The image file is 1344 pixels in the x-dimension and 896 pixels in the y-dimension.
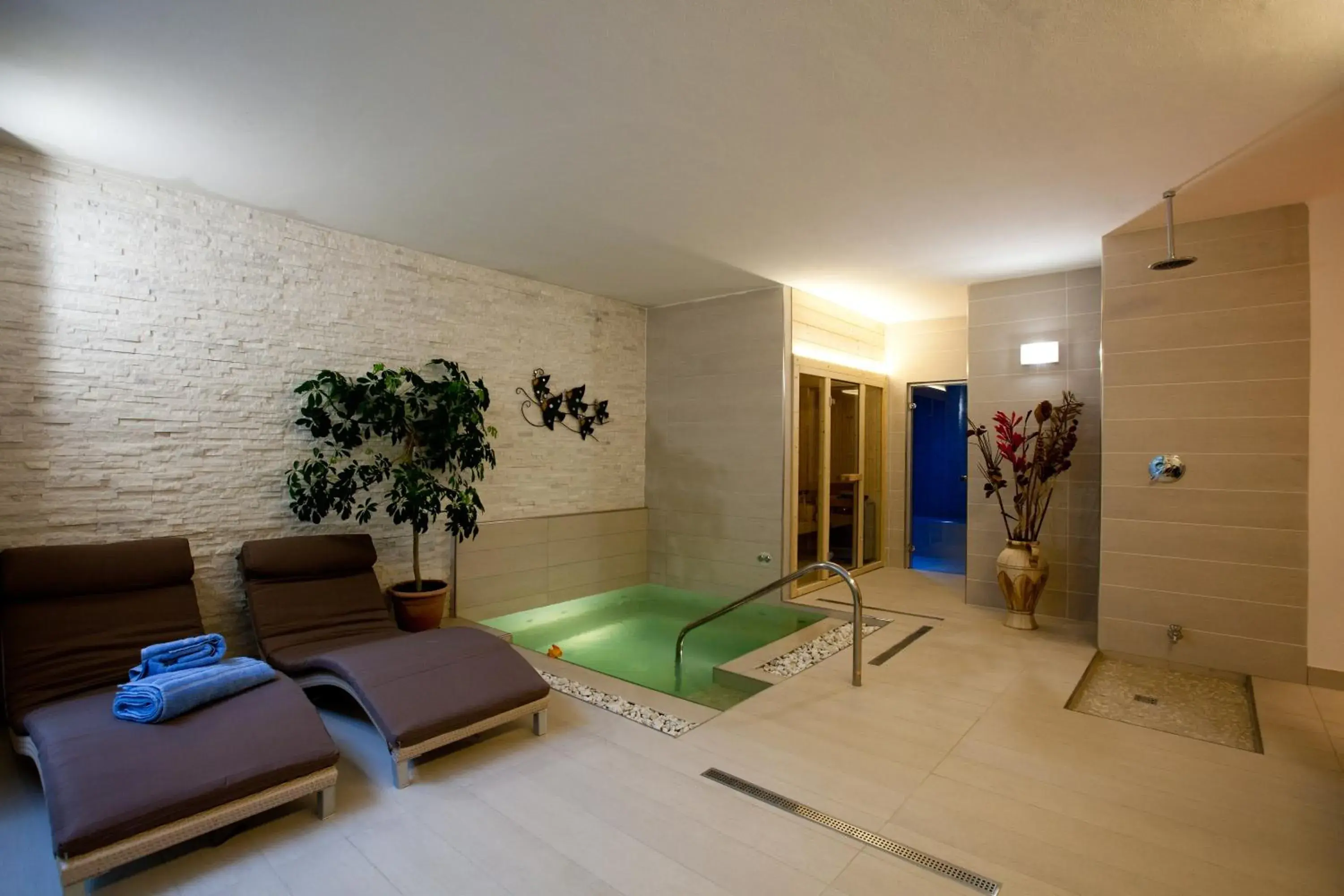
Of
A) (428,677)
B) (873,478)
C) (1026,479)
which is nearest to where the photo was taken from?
(428,677)

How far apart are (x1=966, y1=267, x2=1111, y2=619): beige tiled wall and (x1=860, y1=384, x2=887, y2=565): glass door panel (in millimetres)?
1636

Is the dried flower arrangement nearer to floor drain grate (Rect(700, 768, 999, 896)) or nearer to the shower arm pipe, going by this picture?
the shower arm pipe

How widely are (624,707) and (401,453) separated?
271cm

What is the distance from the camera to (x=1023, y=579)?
509cm

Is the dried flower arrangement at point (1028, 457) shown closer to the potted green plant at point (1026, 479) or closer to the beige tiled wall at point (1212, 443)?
the potted green plant at point (1026, 479)

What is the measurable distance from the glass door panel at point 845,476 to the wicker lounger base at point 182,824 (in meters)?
5.33

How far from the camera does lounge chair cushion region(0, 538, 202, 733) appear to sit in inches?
120

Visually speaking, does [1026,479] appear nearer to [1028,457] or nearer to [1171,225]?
[1028,457]

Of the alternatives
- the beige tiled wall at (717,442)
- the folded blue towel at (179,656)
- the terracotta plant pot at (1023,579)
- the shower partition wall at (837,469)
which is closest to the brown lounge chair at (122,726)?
the folded blue towel at (179,656)

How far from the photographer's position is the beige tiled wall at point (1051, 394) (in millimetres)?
5348

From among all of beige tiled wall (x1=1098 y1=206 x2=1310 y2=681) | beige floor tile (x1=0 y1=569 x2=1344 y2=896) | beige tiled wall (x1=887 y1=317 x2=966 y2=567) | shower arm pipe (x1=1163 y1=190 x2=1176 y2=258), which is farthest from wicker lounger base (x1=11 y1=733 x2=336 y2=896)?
beige tiled wall (x1=887 y1=317 x2=966 y2=567)

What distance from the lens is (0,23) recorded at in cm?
235

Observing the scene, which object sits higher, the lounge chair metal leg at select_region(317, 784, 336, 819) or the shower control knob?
the shower control knob

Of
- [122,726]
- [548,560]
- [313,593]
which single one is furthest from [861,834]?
[548,560]
